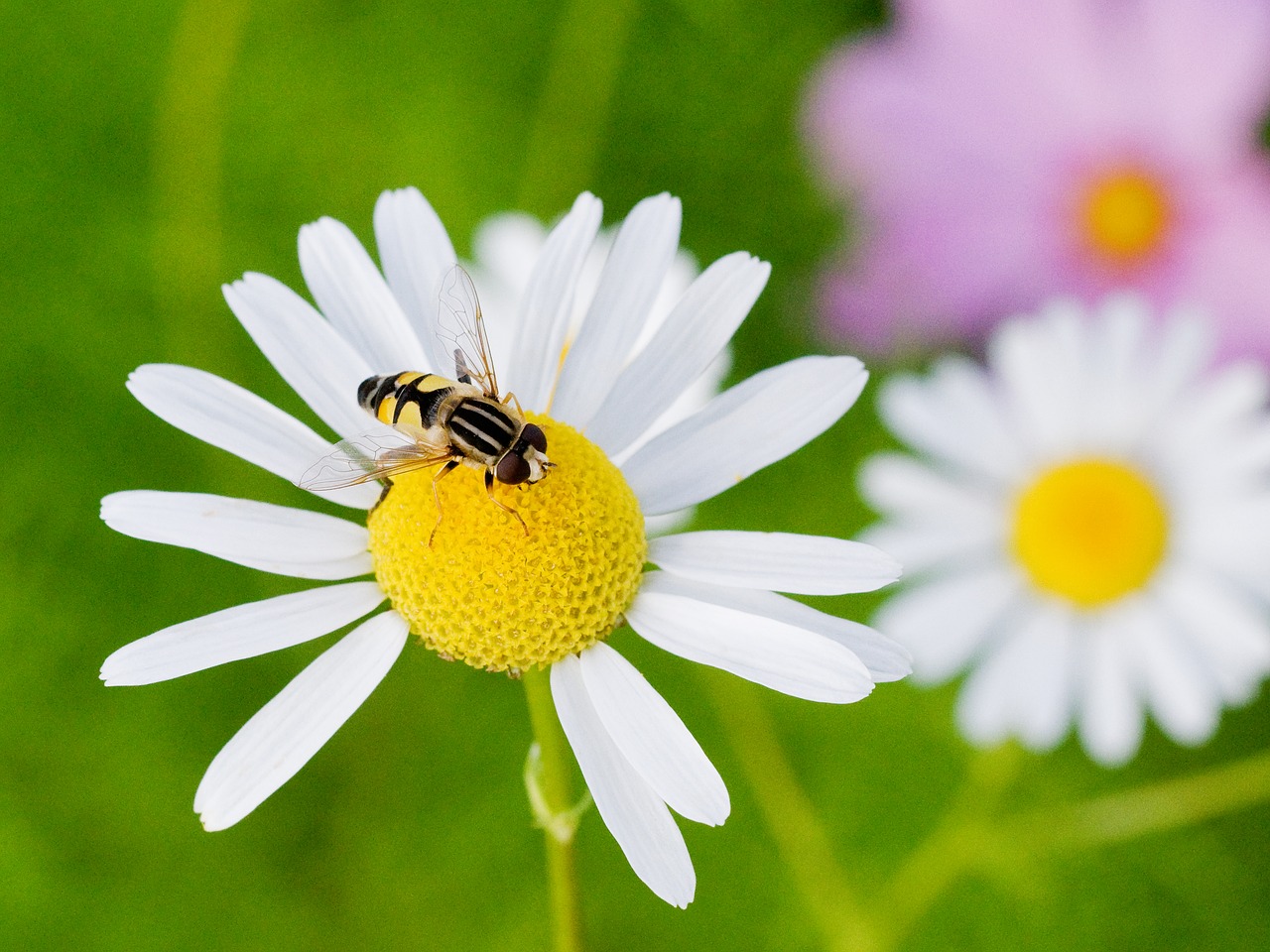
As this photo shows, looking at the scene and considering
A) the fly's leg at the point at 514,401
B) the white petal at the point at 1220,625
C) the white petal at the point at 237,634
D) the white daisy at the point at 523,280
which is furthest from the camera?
the white petal at the point at 1220,625

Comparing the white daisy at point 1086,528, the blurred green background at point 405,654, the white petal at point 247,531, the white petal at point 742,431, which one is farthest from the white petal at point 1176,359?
the white petal at point 247,531

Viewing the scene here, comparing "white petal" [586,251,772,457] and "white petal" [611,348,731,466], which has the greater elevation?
"white petal" [586,251,772,457]

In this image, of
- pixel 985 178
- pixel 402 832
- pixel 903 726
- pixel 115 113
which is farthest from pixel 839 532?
pixel 115 113

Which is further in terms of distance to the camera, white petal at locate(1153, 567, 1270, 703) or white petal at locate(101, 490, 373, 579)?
white petal at locate(1153, 567, 1270, 703)

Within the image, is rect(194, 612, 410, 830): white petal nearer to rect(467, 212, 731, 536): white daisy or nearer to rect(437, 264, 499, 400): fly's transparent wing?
rect(437, 264, 499, 400): fly's transparent wing

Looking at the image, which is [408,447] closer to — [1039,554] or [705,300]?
[705,300]

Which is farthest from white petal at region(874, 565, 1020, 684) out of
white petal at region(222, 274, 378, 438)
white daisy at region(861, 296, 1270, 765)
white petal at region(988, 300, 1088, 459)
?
white petal at region(222, 274, 378, 438)

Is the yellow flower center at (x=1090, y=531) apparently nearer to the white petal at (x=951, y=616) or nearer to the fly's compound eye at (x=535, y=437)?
the white petal at (x=951, y=616)

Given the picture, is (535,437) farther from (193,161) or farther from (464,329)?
(193,161)
